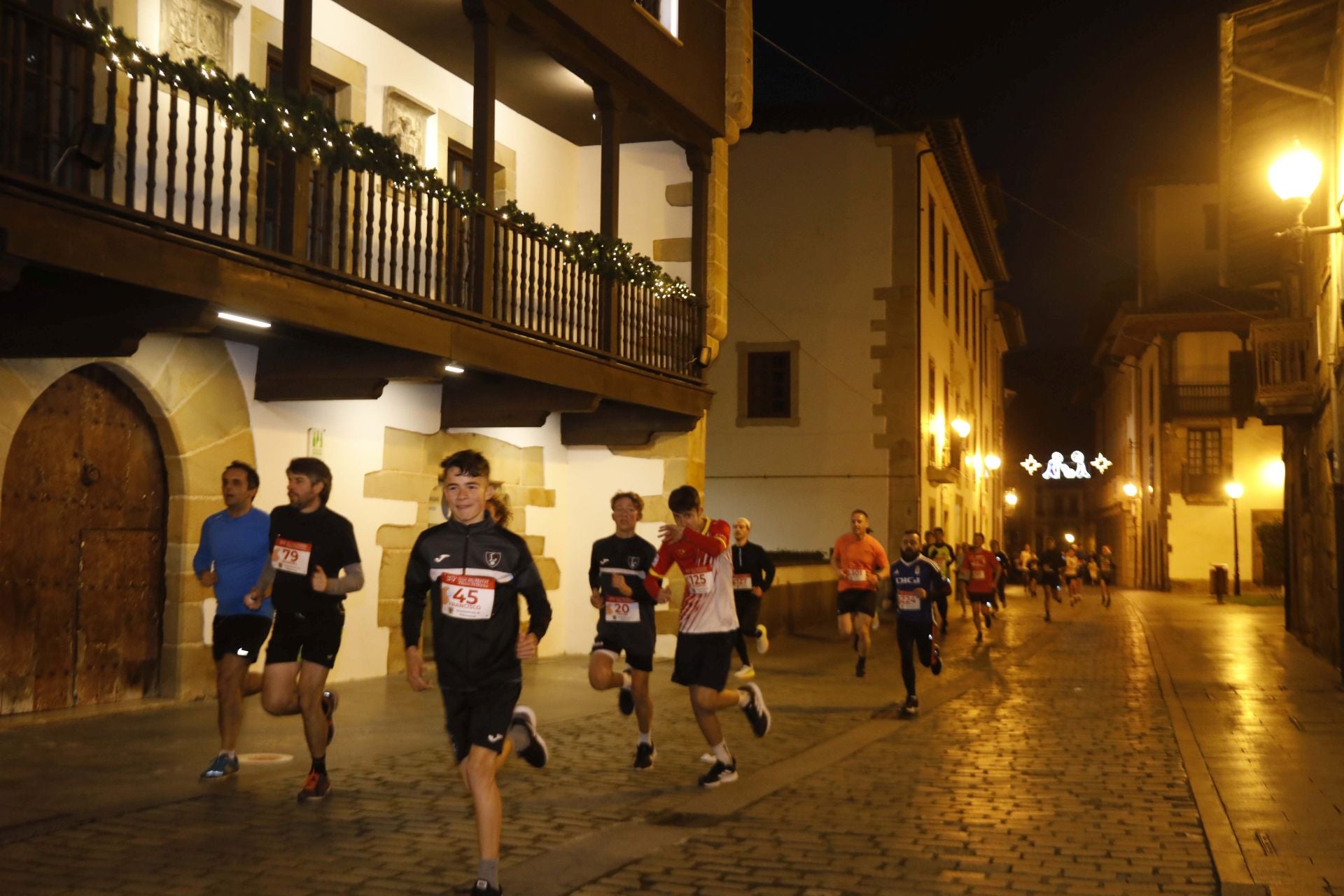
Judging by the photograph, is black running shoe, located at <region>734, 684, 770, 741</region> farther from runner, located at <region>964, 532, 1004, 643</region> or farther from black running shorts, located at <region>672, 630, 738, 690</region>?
runner, located at <region>964, 532, 1004, 643</region>

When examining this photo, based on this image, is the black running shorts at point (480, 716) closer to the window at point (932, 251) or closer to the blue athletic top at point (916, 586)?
the blue athletic top at point (916, 586)

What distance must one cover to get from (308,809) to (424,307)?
578 centimetres

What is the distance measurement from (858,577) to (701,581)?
21.5 ft

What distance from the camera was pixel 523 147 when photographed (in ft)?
59.8

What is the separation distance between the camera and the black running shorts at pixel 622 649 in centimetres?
983

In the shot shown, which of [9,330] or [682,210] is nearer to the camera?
[9,330]

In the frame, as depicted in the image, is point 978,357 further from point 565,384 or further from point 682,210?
point 565,384

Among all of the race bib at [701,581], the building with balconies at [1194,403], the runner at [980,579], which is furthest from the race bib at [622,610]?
the building with balconies at [1194,403]

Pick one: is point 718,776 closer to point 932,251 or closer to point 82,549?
point 82,549

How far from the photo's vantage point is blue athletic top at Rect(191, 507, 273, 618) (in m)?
8.62

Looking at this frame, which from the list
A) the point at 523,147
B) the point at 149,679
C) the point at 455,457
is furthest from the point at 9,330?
the point at 523,147

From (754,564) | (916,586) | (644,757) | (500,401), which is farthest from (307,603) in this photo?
(754,564)

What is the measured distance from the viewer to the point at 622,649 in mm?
10094

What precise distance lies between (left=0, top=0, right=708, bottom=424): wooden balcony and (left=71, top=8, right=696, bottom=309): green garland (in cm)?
8
